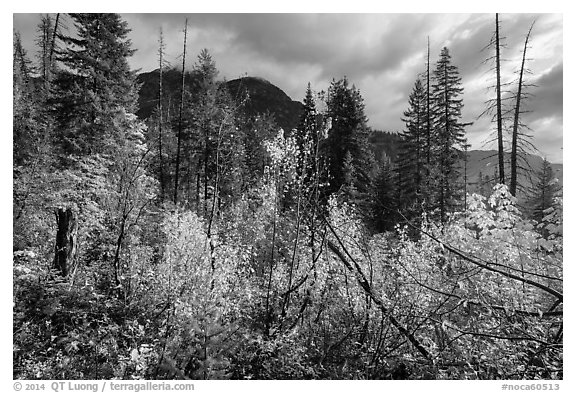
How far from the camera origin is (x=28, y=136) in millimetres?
6773

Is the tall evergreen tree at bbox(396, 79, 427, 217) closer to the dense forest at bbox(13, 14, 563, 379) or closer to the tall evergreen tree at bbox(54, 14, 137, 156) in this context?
the dense forest at bbox(13, 14, 563, 379)

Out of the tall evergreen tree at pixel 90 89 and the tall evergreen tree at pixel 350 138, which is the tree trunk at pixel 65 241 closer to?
the tall evergreen tree at pixel 90 89

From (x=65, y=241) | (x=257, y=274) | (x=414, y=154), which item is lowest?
(x=257, y=274)

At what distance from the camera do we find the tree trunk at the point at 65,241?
675 centimetres

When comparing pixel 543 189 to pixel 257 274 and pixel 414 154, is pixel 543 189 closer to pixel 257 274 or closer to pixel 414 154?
pixel 414 154

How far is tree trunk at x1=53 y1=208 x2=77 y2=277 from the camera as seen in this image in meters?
6.75

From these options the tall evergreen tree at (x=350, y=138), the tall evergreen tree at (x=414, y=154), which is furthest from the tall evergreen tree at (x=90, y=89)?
the tall evergreen tree at (x=414, y=154)

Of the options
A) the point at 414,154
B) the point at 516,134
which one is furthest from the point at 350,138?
the point at 516,134

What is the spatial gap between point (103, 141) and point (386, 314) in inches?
343

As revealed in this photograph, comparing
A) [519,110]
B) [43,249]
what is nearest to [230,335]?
[43,249]

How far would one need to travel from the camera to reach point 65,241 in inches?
270

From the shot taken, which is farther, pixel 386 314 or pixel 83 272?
pixel 83 272
